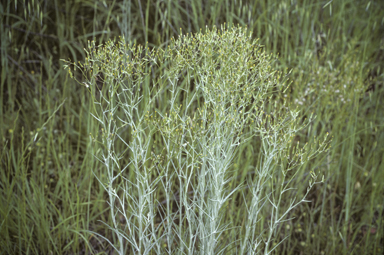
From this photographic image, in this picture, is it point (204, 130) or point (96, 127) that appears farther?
point (96, 127)

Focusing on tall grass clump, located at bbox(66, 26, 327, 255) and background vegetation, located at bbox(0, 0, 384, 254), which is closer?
tall grass clump, located at bbox(66, 26, 327, 255)

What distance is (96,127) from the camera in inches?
85.9

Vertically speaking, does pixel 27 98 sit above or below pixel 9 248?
above

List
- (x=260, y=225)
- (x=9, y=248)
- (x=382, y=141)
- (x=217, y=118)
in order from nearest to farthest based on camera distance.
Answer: (x=217, y=118)
(x=9, y=248)
(x=260, y=225)
(x=382, y=141)

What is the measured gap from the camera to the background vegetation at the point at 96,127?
2061 millimetres

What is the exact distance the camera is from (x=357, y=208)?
2.40 m

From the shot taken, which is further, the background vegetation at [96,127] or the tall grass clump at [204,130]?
the background vegetation at [96,127]

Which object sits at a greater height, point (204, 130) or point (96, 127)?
point (204, 130)

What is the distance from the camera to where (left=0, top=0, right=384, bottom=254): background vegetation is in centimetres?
206

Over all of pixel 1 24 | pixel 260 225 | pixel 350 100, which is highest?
Answer: pixel 1 24

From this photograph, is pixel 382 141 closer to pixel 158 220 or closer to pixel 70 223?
pixel 158 220

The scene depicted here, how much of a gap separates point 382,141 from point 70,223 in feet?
7.21

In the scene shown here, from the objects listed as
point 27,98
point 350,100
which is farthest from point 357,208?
point 27,98

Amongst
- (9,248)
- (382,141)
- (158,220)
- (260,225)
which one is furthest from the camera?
(382,141)
